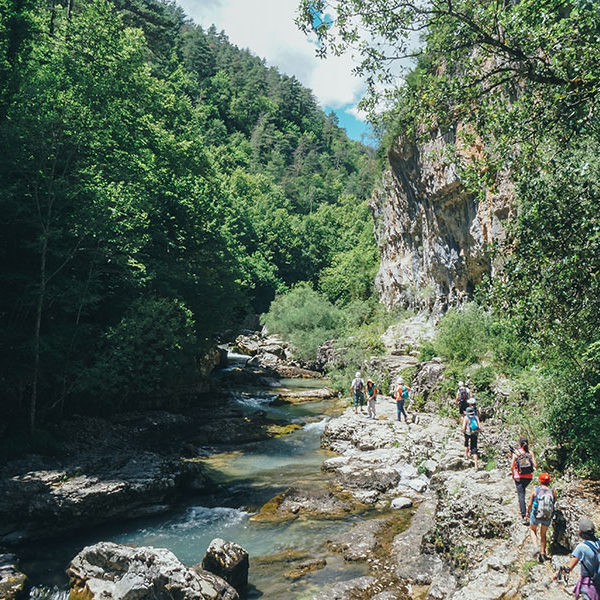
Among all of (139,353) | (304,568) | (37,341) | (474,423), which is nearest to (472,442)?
(474,423)

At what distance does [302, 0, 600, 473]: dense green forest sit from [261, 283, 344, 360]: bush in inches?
1178

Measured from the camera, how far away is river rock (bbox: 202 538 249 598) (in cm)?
857

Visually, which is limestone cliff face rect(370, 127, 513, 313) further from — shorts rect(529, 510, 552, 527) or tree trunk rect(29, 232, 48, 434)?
tree trunk rect(29, 232, 48, 434)

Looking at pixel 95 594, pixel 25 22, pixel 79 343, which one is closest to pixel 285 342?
pixel 79 343

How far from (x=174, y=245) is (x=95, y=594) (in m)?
19.0

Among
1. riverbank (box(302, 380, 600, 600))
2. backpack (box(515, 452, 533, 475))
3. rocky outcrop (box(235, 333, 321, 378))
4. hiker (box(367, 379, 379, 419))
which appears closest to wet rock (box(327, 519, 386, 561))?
riverbank (box(302, 380, 600, 600))

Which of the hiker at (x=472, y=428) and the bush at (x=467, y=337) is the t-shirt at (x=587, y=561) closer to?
the hiker at (x=472, y=428)

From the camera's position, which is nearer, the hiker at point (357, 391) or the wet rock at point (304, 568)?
the wet rock at point (304, 568)

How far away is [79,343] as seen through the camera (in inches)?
641

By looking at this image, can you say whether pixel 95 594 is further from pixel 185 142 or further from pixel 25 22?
pixel 185 142

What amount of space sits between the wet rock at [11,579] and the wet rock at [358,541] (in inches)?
241

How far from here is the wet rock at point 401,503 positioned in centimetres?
1198

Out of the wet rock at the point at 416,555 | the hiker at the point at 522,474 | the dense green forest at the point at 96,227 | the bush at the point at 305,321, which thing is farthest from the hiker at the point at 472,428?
the bush at the point at 305,321

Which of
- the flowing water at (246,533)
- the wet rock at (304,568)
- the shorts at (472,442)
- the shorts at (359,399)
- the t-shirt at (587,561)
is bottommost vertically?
the flowing water at (246,533)
